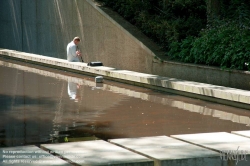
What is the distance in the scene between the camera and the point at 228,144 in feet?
23.2

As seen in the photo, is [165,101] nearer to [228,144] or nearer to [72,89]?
[72,89]

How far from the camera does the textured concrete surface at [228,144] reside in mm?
6566

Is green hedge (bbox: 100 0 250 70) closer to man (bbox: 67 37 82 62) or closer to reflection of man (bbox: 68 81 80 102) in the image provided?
man (bbox: 67 37 82 62)

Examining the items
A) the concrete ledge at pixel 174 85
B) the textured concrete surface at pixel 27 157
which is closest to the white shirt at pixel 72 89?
the concrete ledge at pixel 174 85

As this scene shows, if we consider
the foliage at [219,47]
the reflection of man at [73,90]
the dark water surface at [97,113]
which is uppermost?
the foliage at [219,47]

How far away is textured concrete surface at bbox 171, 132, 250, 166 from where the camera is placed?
6566 mm

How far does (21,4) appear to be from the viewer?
30.2 metres

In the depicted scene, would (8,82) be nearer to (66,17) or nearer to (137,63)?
(137,63)

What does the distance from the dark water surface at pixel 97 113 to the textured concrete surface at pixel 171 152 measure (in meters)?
1.81

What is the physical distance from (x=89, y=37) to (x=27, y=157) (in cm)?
1617

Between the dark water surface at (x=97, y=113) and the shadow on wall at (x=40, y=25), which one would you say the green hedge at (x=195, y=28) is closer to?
the dark water surface at (x=97, y=113)

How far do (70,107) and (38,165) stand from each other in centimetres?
610

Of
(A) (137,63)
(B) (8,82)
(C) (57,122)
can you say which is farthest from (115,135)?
(A) (137,63)

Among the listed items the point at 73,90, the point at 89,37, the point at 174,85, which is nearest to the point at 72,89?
the point at 73,90
